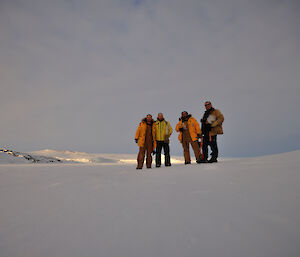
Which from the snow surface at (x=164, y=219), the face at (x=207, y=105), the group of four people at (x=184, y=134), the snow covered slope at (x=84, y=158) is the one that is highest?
the face at (x=207, y=105)

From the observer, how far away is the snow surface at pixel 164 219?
169 centimetres

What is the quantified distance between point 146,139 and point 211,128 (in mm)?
2129

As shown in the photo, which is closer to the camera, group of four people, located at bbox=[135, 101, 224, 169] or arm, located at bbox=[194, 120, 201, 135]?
group of four people, located at bbox=[135, 101, 224, 169]

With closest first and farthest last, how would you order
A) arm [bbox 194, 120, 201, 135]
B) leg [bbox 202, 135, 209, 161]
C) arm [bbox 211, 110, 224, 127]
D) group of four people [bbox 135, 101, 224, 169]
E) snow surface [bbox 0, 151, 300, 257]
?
snow surface [bbox 0, 151, 300, 257]
arm [bbox 211, 110, 224, 127]
group of four people [bbox 135, 101, 224, 169]
leg [bbox 202, 135, 209, 161]
arm [bbox 194, 120, 201, 135]

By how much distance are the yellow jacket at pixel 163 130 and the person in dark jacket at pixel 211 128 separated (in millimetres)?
1138

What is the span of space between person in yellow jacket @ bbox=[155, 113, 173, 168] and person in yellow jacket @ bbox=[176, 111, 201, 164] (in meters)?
0.41

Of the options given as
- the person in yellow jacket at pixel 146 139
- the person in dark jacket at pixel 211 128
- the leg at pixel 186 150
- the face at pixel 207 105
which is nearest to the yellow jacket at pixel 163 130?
the person in yellow jacket at pixel 146 139

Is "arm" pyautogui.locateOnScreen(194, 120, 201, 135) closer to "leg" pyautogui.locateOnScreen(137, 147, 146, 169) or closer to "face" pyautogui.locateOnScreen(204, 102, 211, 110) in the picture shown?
"face" pyautogui.locateOnScreen(204, 102, 211, 110)

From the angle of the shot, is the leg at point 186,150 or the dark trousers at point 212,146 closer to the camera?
the dark trousers at point 212,146

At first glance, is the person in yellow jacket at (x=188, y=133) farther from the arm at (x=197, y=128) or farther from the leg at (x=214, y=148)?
the leg at (x=214, y=148)

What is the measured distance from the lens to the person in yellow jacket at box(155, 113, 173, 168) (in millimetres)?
6332

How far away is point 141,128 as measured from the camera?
20.1ft

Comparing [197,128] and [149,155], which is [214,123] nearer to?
[197,128]

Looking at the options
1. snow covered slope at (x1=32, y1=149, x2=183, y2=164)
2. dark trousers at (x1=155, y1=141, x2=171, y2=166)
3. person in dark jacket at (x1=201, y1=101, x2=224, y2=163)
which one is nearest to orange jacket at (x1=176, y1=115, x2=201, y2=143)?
person in dark jacket at (x1=201, y1=101, x2=224, y2=163)
